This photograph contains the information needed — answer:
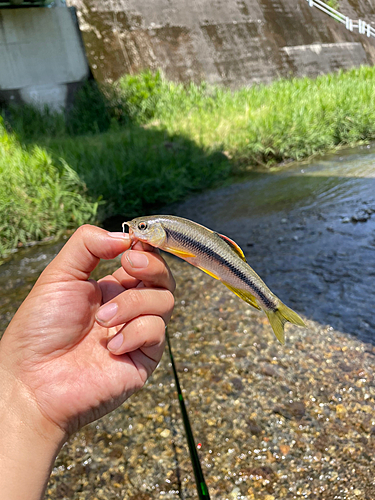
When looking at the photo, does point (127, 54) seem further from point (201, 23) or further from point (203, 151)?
point (203, 151)

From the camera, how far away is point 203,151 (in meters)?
8.23

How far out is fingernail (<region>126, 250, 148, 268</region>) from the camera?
150 centimetres

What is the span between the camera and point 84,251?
5.35ft

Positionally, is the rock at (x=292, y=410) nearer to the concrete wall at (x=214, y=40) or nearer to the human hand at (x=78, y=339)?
the human hand at (x=78, y=339)

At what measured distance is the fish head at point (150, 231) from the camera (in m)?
1.42

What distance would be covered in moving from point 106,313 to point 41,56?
13.2 metres

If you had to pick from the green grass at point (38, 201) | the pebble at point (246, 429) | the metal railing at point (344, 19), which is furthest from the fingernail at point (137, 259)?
the metal railing at point (344, 19)

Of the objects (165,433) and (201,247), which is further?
(165,433)

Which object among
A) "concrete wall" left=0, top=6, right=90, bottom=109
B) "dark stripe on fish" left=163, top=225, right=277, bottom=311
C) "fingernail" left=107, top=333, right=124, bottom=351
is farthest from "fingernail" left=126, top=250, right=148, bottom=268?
"concrete wall" left=0, top=6, right=90, bottom=109

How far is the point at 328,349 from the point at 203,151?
5819 millimetres

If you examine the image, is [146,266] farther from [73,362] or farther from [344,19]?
[344,19]

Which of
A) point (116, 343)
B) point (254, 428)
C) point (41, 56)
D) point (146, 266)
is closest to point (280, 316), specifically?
point (146, 266)

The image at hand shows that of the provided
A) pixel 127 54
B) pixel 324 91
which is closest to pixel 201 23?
pixel 127 54

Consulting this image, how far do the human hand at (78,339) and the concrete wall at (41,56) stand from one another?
11.8m
